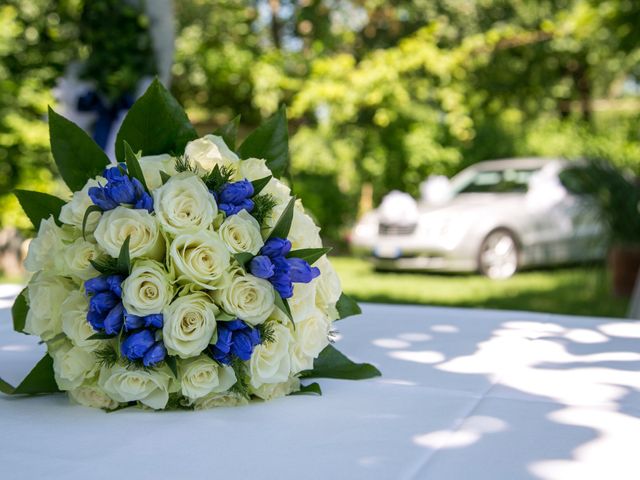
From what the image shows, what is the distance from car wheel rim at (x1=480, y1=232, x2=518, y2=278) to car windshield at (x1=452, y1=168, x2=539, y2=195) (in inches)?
37.1

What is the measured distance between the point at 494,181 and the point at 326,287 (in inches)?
379

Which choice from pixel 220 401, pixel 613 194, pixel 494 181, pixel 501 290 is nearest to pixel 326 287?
pixel 220 401

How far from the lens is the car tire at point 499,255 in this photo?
970 cm

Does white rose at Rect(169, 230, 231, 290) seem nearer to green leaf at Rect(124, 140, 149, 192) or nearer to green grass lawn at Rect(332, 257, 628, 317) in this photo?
green leaf at Rect(124, 140, 149, 192)

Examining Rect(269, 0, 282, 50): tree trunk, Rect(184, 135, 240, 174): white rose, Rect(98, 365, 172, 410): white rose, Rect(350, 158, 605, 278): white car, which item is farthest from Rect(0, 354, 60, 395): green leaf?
Rect(269, 0, 282, 50): tree trunk

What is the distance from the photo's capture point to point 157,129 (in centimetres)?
150

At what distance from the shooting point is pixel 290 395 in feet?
4.65

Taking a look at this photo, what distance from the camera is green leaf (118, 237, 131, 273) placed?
1256 millimetres

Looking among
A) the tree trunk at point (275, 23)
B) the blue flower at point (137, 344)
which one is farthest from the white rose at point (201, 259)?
the tree trunk at point (275, 23)

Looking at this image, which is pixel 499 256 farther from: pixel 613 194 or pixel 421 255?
pixel 613 194

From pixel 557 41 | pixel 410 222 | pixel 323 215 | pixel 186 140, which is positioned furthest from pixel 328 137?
pixel 186 140

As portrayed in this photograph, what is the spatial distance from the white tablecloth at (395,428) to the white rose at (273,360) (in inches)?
1.9

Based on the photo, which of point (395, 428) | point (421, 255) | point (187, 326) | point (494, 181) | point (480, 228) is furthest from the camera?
point (494, 181)

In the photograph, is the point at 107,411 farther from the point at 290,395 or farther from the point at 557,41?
the point at 557,41
